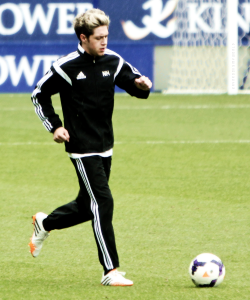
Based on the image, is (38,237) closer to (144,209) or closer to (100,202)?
(100,202)

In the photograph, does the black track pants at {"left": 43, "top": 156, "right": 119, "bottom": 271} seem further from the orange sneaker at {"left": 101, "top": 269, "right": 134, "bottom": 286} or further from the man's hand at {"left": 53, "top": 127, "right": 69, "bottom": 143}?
the man's hand at {"left": 53, "top": 127, "right": 69, "bottom": 143}

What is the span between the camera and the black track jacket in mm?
4445

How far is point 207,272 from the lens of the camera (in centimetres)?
423

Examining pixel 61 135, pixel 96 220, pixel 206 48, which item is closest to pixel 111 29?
pixel 206 48

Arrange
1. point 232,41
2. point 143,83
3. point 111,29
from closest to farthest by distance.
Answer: point 143,83
point 232,41
point 111,29

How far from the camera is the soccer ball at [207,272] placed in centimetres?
423

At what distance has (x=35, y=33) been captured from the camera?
20.1 meters

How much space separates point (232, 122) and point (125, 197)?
6860 mm

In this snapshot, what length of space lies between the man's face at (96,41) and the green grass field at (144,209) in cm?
153

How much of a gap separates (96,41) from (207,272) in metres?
1.64

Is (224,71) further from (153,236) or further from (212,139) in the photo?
(153,236)

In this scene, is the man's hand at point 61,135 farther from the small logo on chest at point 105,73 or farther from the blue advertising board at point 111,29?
the blue advertising board at point 111,29

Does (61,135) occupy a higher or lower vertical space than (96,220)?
higher

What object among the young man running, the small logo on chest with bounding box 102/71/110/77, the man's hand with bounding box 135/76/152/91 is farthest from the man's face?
the man's hand with bounding box 135/76/152/91
